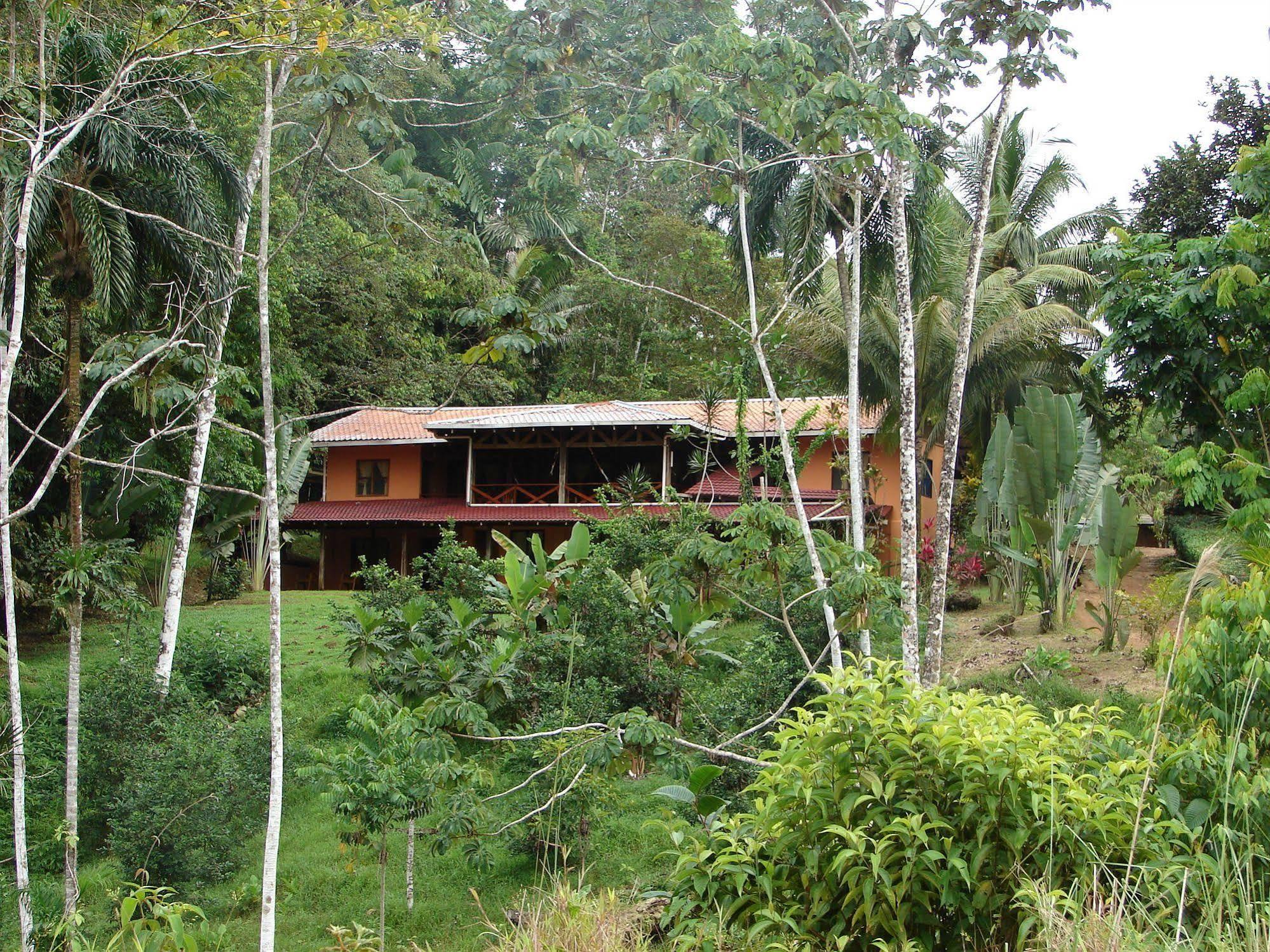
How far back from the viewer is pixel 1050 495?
15188 millimetres

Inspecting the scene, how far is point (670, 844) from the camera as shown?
9.62 metres

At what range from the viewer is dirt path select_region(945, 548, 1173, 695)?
42.9 ft

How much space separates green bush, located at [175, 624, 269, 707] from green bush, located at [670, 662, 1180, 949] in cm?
1073

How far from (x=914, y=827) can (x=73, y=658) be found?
8.85 metres

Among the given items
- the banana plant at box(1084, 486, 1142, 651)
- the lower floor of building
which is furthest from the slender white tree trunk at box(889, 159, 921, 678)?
the lower floor of building

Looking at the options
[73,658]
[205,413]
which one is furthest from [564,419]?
[205,413]

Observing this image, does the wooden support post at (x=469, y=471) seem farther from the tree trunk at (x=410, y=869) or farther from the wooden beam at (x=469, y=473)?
the tree trunk at (x=410, y=869)

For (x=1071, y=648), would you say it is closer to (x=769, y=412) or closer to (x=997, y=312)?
(x=997, y=312)

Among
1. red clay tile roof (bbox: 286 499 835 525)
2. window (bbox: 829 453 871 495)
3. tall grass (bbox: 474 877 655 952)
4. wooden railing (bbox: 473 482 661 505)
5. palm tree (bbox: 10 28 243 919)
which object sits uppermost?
palm tree (bbox: 10 28 243 919)

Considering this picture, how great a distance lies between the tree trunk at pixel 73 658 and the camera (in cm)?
879

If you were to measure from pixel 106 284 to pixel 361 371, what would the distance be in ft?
52.5

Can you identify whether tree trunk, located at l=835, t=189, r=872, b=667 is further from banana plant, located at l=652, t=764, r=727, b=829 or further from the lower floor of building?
the lower floor of building

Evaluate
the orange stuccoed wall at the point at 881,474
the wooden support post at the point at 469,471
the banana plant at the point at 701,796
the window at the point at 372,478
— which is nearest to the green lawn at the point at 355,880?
the banana plant at the point at 701,796

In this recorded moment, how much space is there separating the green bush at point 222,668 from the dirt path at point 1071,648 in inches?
347
